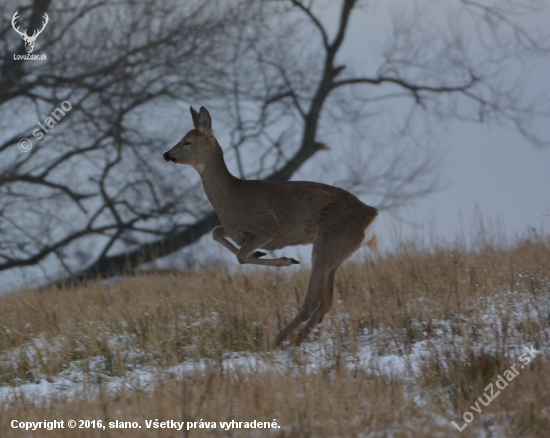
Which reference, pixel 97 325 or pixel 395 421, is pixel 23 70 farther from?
pixel 395 421

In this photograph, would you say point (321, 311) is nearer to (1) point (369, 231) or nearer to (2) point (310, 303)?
(2) point (310, 303)

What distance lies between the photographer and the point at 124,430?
172 inches

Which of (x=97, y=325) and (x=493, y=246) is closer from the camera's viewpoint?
(x=97, y=325)

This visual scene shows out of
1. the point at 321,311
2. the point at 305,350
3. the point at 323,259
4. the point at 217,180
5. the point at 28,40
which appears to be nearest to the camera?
the point at 305,350

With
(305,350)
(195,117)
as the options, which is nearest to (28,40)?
(195,117)

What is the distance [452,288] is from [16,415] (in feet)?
15.4

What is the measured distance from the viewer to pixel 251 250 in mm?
6441

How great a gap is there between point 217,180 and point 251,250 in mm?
806

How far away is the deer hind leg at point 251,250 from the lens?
6.43 meters

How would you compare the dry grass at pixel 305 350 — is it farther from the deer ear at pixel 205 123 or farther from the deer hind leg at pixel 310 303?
the deer ear at pixel 205 123

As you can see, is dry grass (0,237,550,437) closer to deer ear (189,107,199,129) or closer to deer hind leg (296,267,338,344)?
deer hind leg (296,267,338,344)

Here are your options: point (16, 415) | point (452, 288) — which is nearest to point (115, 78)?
point (452, 288)

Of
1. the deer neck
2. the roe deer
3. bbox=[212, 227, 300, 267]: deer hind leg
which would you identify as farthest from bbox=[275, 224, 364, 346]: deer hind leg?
the deer neck

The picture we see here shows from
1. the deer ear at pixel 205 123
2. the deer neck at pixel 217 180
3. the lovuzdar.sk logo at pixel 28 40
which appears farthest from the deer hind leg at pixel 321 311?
the lovuzdar.sk logo at pixel 28 40
